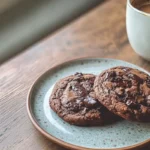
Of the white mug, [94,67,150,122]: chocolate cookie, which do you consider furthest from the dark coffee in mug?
[94,67,150,122]: chocolate cookie

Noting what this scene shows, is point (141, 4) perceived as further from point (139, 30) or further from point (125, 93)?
point (125, 93)

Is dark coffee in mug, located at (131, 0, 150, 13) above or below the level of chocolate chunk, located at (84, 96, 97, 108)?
below

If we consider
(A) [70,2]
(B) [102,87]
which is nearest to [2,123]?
(B) [102,87]

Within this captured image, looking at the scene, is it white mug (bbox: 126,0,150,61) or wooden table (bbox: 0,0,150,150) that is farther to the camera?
white mug (bbox: 126,0,150,61)

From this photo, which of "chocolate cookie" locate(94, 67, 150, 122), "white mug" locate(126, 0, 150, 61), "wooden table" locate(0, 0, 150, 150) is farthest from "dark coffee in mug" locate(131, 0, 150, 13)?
"chocolate cookie" locate(94, 67, 150, 122)

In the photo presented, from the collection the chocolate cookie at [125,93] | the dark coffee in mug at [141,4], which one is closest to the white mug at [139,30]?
the dark coffee in mug at [141,4]

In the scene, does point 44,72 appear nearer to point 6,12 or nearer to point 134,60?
point 134,60

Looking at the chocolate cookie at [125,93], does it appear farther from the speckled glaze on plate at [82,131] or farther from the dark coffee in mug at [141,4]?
the dark coffee in mug at [141,4]

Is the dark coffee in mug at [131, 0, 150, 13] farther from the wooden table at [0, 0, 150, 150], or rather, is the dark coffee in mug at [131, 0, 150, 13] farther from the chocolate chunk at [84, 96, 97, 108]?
the chocolate chunk at [84, 96, 97, 108]
